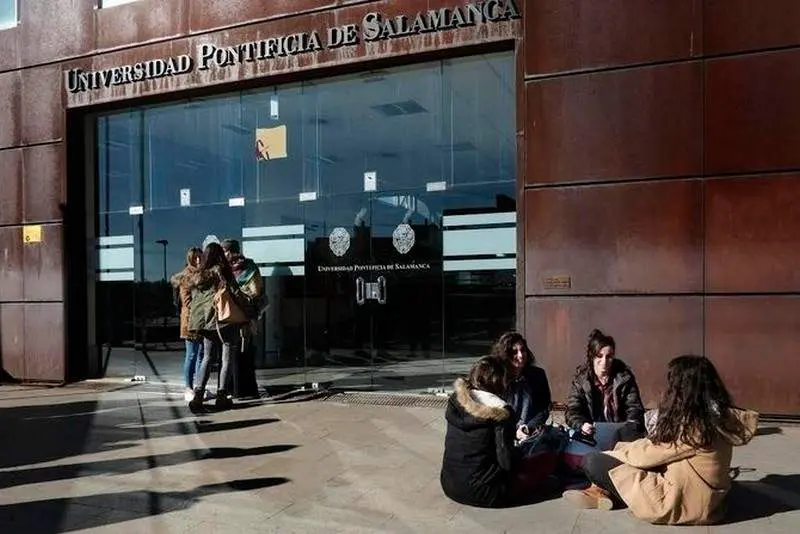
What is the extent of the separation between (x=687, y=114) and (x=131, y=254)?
7.70 meters

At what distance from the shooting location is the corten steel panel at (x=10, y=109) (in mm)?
10398

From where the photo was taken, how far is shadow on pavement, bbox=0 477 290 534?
4.54 m

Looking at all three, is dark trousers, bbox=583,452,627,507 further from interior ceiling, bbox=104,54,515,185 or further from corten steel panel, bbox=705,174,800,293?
interior ceiling, bbox=104,54,515,185

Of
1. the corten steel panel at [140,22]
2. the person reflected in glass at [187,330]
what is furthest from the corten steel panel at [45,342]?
the corten steel panel at [140,22]

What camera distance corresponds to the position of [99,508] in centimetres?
484

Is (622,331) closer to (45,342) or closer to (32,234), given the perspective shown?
(45,342)

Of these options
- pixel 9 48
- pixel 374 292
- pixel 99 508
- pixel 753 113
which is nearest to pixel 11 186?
pixel 9 48

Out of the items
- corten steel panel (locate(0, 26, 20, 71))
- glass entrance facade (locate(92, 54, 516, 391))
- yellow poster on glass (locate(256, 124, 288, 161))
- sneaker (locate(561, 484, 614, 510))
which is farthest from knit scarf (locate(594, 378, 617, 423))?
corten steel panel (locate(0, 26, 20, 71))

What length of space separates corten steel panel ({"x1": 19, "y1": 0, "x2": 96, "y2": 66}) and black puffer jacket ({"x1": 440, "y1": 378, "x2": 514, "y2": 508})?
27.2 ft

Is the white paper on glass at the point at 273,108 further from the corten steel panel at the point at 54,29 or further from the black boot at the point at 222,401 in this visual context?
the black boot at the point at 222,401

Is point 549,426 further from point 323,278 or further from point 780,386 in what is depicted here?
point 323,278

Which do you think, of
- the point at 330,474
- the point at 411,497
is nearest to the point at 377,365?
the point at 330,474

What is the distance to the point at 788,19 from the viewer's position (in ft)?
22.1

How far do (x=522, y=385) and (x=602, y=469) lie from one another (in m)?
0.95
